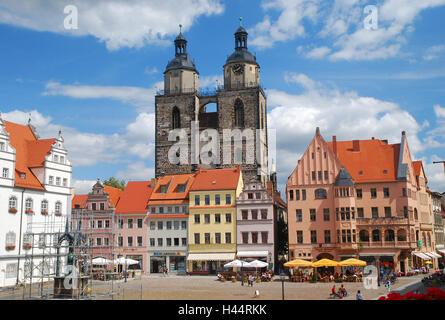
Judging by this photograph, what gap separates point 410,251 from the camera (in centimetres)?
5581

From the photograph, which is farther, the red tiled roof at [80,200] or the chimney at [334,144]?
the red tiled roof at [80,200]

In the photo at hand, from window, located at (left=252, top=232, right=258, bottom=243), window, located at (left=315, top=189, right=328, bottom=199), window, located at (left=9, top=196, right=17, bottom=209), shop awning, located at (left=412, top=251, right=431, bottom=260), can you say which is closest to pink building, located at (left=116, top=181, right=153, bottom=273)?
window, located at (left=252, top=232, right=258, bottom=243)

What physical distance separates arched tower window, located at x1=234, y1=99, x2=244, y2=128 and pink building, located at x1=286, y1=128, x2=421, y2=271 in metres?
23.7

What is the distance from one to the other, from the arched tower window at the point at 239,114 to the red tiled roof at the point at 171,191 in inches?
694

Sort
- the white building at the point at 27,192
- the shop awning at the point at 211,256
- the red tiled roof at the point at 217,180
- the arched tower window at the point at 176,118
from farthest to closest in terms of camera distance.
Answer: the arched tower window at the point at 176,118 → the red tiled roof at the point at 217,180 → the shop awning at the point at 211,256 → the white building at the point at 27,192

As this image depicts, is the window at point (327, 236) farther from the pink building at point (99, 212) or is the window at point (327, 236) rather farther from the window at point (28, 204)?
the window at point (28, 204)

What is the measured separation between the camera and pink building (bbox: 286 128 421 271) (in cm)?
5603

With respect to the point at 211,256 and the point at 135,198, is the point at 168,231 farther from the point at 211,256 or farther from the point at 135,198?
the point at 135,198

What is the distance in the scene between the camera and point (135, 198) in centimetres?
6706

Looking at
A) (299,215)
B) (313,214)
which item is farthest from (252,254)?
(313,214)

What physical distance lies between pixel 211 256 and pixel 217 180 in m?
10.6

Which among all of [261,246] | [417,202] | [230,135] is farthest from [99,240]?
[417,202]

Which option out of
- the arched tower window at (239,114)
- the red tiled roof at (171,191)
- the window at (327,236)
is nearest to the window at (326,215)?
the window at (327,236)

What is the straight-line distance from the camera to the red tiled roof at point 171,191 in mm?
64812
